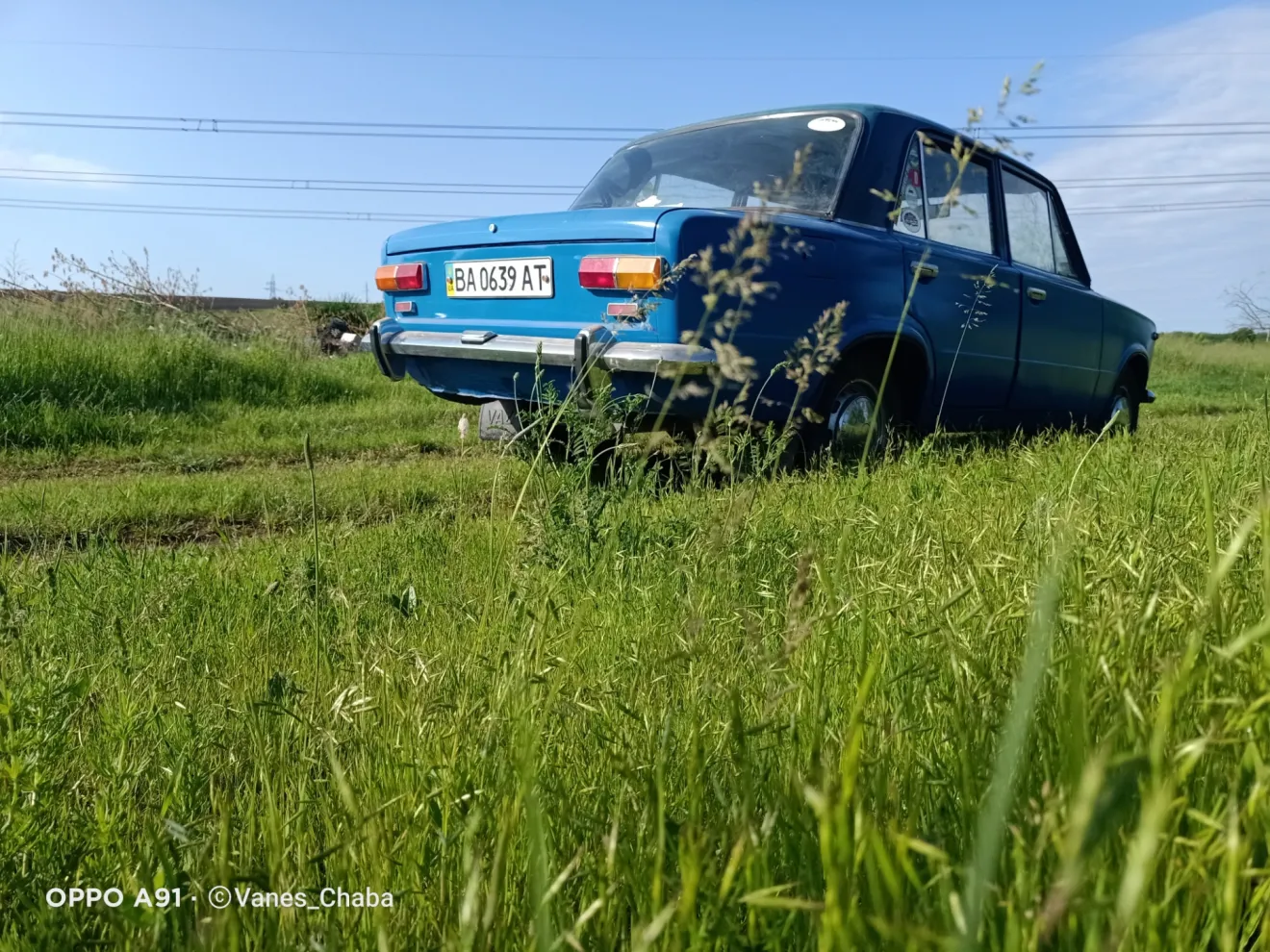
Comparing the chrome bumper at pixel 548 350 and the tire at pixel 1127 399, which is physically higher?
the chrome bumper at pixel 548 350

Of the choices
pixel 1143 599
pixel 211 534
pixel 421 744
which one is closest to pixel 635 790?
pixel 421 744

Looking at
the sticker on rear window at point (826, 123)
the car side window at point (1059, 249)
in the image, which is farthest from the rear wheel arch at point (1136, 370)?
the sticker on rear window at point (826, 123)

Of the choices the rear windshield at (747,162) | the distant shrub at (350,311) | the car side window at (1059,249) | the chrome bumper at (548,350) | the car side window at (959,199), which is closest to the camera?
the chrome bumper at (548,350)

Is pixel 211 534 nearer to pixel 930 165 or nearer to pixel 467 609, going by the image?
pixel 467 609

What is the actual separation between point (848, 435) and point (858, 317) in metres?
0.52

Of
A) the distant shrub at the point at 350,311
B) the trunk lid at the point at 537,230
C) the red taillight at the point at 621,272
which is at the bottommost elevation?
the red taillight at the point at 621,272

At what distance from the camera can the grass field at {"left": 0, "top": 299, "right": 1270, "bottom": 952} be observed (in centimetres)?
70

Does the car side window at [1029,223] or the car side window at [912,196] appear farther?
the car side window at [1029,223]

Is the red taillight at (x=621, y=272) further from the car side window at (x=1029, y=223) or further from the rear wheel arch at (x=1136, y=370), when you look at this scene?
the rear wheel arch at (x=1136, y=370)

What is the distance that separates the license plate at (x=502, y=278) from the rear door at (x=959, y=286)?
1.63m

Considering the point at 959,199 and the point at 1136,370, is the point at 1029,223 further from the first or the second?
the point at 1136,370

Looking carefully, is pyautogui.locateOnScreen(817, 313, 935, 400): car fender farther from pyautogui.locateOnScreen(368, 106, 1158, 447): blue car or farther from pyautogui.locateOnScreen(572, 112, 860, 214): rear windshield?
pyautogui.locateOnScreen(572, 112, 860, 214): rear windshield

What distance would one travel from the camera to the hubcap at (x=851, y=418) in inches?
165

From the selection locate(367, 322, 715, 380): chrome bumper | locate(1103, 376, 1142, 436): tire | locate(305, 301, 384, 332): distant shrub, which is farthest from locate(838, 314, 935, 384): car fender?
locate(305, 301, 384, 332): distant shrub
